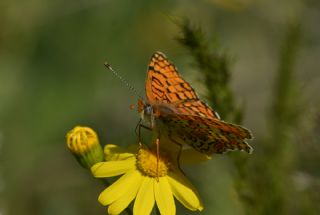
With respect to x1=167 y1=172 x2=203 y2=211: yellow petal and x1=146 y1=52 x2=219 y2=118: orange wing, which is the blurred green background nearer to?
x1=167 y1=172 x2=203 y2=211: yellow petal

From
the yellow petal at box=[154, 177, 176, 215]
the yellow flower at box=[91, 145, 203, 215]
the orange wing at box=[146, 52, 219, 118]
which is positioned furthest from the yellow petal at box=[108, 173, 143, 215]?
the orange wing at box=[146, 52, 219, 118]

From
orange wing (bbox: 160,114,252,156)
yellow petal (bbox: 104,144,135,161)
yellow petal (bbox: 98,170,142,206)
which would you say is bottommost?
yellow petal (bbox: 98,170,142,206)

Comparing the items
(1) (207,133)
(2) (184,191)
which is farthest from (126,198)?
(1) (207,133)

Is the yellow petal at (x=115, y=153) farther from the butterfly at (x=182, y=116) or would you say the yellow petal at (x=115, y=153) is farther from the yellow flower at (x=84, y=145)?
the butterfly at (x=182, y=116)

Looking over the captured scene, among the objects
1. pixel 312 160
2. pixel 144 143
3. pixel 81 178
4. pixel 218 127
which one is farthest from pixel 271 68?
pixel 218 127

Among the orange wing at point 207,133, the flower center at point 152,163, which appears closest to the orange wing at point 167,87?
the orange wing at point 207,133

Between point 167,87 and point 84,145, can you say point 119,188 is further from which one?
point 167,87
